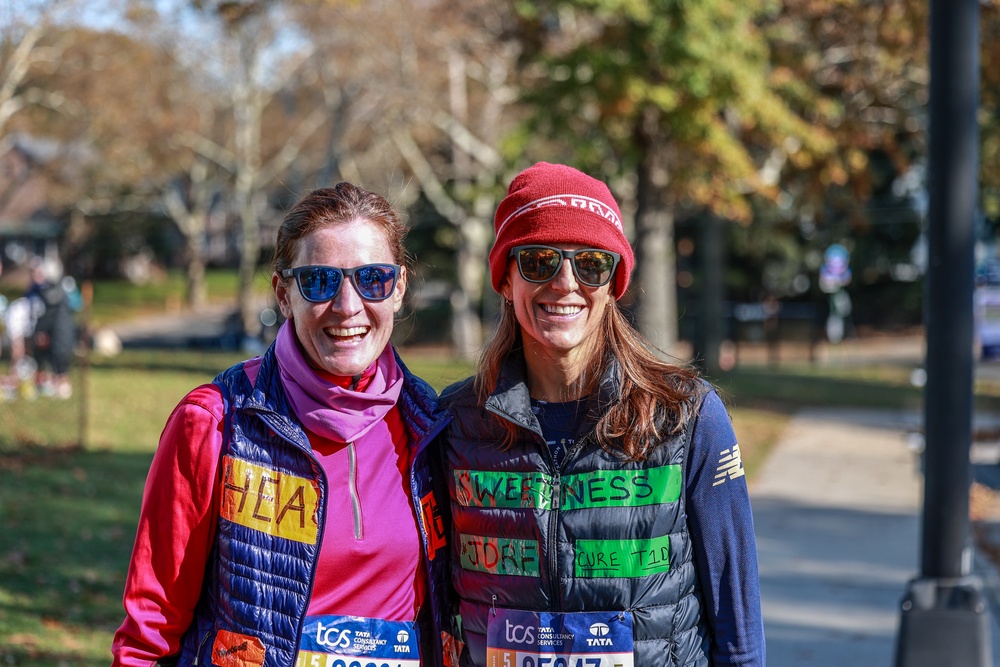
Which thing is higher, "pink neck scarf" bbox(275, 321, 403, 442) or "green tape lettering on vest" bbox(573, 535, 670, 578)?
"pink neck scarf" bbox(275, 321, 403, 442)

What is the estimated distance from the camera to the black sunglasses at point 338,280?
2570 millimetres

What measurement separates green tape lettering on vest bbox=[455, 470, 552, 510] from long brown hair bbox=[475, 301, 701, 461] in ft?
0.29

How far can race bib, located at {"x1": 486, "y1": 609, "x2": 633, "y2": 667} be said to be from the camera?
2.37 meters

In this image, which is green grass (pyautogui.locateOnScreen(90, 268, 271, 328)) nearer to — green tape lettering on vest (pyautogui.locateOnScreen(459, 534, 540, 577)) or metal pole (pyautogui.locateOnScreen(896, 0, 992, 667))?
metal pole (pyautogui.locateOnScreen(896, 0, 992, 667))

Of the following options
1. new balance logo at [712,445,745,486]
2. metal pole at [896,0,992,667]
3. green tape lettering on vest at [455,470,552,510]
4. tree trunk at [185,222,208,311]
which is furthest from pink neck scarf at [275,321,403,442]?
tree trunk at [185,222,208,311]

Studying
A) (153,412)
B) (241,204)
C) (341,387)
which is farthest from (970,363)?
(241,204)

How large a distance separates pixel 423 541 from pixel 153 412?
12810 mm

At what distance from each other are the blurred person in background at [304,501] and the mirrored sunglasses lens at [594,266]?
1.43 feet

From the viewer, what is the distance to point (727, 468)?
2.46 m

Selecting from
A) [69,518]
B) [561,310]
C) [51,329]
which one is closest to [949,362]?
[561,310]

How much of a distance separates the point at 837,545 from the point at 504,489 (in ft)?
22.4

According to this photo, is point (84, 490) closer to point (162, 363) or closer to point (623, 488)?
point (623, 488)

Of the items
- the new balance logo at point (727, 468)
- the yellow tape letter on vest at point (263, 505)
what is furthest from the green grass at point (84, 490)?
the yellow tape letter on vest at point (263, 505)

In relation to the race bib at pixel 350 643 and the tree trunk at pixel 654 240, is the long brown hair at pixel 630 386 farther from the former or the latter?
the tree trunk at pixel 654 240
